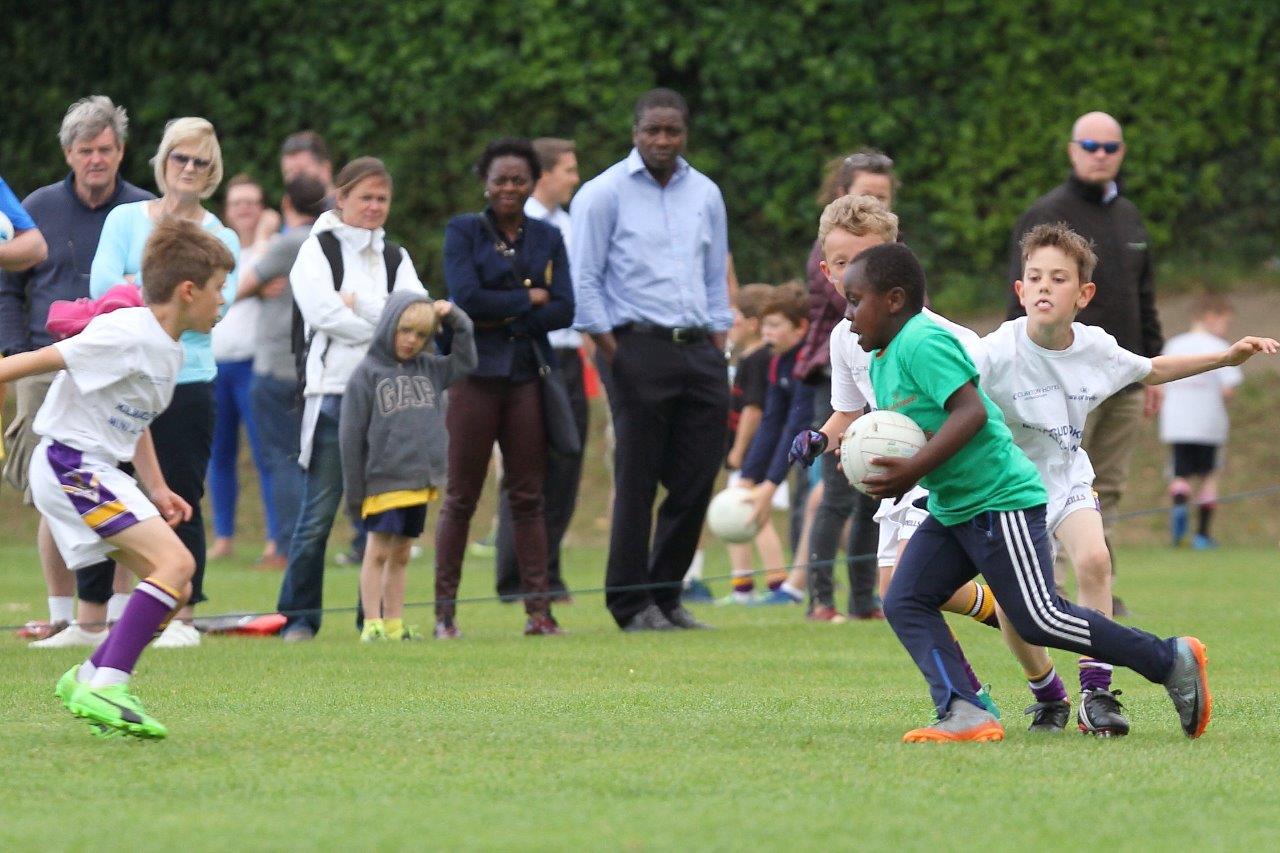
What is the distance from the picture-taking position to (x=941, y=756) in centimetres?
581

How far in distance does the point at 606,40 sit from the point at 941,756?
545 inches

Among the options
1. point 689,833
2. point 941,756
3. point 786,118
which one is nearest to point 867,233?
point 941,756

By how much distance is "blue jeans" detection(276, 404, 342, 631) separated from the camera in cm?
974

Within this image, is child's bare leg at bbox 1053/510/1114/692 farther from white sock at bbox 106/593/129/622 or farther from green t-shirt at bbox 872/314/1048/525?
white sock at bbox 106/593/129/622

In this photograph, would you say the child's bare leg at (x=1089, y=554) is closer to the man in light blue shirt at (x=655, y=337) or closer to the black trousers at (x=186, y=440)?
the man in light blue shirt at (x=655, y=337)

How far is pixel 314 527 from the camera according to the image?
9750 mm

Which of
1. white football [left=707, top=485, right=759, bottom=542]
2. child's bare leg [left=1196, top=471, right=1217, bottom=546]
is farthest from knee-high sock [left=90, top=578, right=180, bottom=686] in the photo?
child's bare leg [left=1196, top=471, right=1217, bottom=546]

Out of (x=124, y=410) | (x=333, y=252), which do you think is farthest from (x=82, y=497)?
(x=333, y=252)

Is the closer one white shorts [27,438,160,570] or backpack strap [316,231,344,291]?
white shorts [27,438,160,570]

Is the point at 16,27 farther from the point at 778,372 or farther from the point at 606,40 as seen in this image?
the point at 778,372

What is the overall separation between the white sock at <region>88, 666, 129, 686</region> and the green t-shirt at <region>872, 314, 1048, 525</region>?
91.2 inches

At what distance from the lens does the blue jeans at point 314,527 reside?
974 centimetres

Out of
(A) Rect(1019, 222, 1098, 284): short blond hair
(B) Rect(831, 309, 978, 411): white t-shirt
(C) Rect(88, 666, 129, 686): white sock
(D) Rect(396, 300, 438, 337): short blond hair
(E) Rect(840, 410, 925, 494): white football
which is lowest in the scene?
(C) Rect(88, 666, 129, 686): white sock

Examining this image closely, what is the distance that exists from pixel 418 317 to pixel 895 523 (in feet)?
9.19
